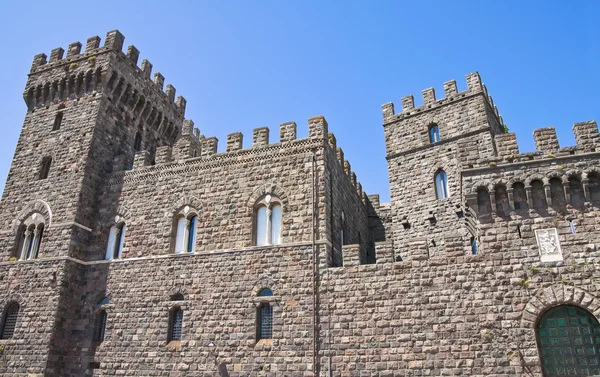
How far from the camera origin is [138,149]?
70.2 feet

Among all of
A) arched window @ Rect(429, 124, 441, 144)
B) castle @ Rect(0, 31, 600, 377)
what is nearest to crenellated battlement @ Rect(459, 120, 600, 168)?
castle @ Rect(0, 31, 600, 377)

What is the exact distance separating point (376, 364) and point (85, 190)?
41.5ft

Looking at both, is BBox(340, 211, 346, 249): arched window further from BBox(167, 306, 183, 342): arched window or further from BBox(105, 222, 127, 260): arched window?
BBox(105, 222, 127, 260): arched window

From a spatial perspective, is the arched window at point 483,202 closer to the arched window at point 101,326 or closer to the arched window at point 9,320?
the arched window at point 101,326

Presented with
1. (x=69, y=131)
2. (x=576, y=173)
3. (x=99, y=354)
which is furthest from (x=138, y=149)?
(x=576, y=173)

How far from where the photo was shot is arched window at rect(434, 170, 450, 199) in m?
18.2

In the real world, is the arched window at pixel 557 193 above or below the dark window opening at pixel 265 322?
above

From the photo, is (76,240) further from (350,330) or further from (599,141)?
(599,141)

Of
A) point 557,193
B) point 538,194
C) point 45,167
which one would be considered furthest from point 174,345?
point 557,193

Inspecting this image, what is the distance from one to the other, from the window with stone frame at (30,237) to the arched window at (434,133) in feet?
52.2

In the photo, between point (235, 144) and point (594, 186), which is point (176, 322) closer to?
point (235, 144)

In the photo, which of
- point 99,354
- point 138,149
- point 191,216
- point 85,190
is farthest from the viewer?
point 138,149

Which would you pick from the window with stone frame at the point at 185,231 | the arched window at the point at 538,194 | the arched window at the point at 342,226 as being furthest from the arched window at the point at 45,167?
the arched window at the point at 538,194

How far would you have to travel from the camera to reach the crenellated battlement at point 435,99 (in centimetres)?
1922
